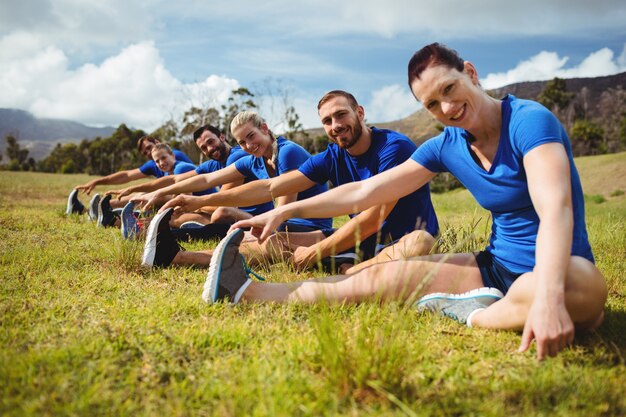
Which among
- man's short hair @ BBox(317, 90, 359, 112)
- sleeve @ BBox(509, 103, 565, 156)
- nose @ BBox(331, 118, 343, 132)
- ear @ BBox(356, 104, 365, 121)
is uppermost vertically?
man's short hair @ BBox(317, 90, 359, 112)

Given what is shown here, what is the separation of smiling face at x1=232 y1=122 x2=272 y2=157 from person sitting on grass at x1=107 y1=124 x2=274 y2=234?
0.61m

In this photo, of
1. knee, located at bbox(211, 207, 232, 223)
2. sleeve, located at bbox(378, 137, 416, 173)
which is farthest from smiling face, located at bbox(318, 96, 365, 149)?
knee, located at bbox(211, 207, 232, 223)

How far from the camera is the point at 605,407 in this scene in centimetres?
162

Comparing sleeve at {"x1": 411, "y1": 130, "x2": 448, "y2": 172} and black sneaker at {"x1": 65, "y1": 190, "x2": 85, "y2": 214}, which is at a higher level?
sleeve at {"x1": 411, "y1": 130, "x2": 448, "y2": 172}

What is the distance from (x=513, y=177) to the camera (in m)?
2.31

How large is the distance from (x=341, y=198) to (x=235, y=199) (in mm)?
1414

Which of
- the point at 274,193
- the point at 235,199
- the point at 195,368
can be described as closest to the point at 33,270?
the point at 235,199

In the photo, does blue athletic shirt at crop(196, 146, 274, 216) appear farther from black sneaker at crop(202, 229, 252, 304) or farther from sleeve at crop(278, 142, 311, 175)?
black sneaker at crop(202, 229, 252, 304)

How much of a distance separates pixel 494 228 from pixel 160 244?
2706 millimetres

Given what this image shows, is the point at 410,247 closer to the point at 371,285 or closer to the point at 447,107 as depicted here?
the point at 371,285

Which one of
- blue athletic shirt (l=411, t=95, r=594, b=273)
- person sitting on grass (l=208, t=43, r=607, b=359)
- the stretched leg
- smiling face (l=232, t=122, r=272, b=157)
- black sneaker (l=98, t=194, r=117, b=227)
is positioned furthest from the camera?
black sneaker (l=98, t=194, r=117, b=227)

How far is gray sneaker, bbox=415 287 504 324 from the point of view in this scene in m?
2.54

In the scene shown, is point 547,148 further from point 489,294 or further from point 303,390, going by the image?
point 303,390

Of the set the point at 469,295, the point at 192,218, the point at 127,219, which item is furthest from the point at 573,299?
the point at 192,218
